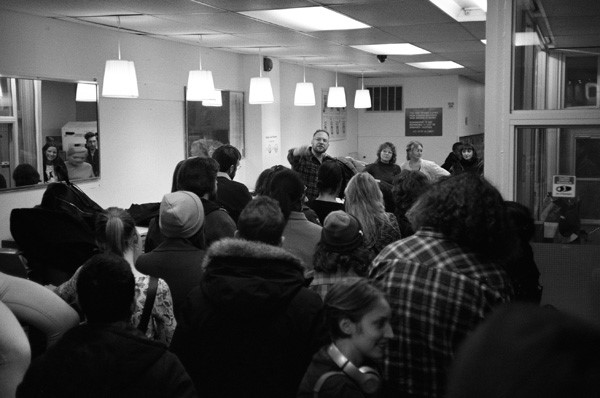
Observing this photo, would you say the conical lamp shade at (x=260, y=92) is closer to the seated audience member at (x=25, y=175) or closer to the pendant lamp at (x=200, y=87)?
the pendant lamp at (x=200, y=87)

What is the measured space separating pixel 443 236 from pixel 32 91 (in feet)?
15.0

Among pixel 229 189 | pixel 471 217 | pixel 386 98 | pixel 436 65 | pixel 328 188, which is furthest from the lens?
pixel 386 98

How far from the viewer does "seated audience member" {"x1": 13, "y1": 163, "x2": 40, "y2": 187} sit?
569 cm

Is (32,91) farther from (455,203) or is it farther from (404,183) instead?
(455,203)

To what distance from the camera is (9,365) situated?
2385mm

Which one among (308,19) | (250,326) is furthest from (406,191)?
(308,19)

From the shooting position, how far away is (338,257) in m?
2.93

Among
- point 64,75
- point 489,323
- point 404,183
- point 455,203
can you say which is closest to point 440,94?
point 64,75

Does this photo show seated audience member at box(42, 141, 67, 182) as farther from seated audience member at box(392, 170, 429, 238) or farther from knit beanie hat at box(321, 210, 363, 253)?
knit beanie hat at box(321, 210, 363, 253)

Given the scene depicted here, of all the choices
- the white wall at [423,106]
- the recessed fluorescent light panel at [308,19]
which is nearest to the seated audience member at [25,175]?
the recessed fluorescent light panel at [308,19]

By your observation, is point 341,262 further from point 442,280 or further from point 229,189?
point 229,189

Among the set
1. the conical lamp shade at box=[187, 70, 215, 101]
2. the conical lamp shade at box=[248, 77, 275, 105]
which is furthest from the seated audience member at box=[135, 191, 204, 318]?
the conical lamp shade at box=[248, 77, 275, 105]

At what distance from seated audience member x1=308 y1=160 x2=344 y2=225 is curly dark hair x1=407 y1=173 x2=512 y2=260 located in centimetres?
220

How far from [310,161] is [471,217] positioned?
462cm
